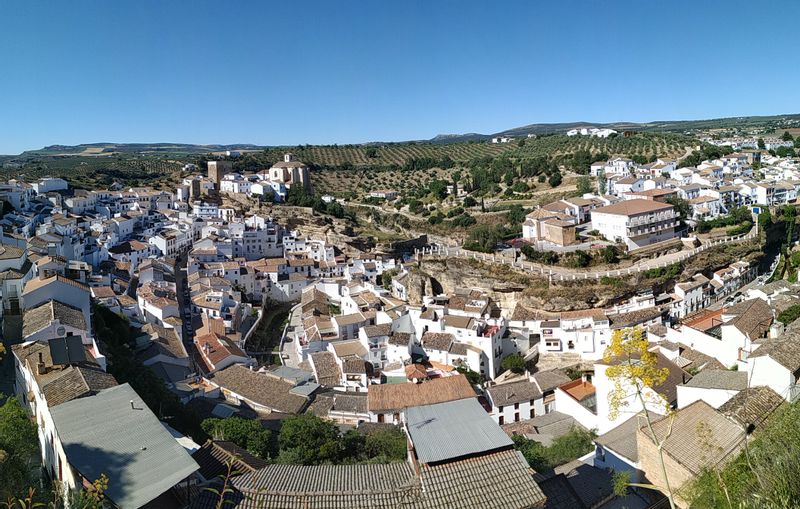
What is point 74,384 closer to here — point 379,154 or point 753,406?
point 753,406

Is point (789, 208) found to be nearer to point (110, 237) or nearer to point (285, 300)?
point (285, 300)

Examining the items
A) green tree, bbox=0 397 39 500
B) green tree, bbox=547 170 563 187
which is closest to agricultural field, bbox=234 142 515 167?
green tree, bbox=547 170 563 187

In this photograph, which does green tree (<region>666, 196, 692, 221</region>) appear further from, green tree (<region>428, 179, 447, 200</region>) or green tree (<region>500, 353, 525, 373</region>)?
green tree (<region>428, 179, 447, 200</region>)

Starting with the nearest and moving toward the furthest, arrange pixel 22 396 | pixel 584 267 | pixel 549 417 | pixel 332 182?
pixel 22 396, pixel 549 417, pixel 584 267, pixel 332 182

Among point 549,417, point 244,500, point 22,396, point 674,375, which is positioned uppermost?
point 244,500

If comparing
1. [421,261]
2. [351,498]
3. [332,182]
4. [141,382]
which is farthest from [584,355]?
[332,182]

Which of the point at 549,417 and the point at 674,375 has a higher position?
the point at 674,375

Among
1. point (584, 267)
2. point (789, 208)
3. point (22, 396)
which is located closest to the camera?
Result: point (22, 396)
